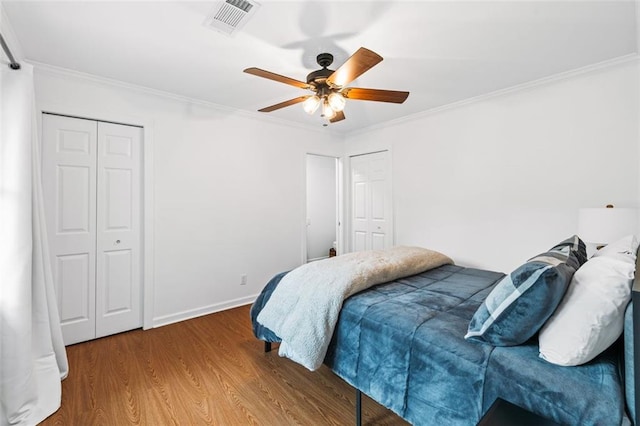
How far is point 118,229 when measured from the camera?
2.92 m

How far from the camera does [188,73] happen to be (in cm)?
269

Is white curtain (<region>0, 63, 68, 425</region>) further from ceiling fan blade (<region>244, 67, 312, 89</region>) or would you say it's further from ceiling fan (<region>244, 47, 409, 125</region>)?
ceiling fan (<region>244, 47, 409, 125</region>)

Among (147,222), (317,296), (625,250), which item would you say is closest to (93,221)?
(147,222)

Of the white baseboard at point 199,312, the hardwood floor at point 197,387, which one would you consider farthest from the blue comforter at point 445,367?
the white baseboard at point 199,312

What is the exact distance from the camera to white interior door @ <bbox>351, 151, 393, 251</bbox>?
4285 millimetres

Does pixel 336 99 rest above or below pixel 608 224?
above

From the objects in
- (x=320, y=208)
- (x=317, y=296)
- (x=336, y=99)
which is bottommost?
(x=317, y=296)

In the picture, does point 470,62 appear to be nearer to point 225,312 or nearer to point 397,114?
point 397,114

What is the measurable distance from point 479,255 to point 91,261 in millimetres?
3992

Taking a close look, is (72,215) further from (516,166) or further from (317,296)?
(516,166)

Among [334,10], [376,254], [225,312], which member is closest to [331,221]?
[225,312]

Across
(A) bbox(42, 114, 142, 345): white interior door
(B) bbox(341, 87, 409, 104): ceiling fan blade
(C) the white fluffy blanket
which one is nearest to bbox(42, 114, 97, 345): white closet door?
(A) bbox(42, 114, 142, 345): white interior door

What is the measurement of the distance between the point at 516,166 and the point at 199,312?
3.78 metres

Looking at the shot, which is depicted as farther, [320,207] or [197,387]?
[320,207]
